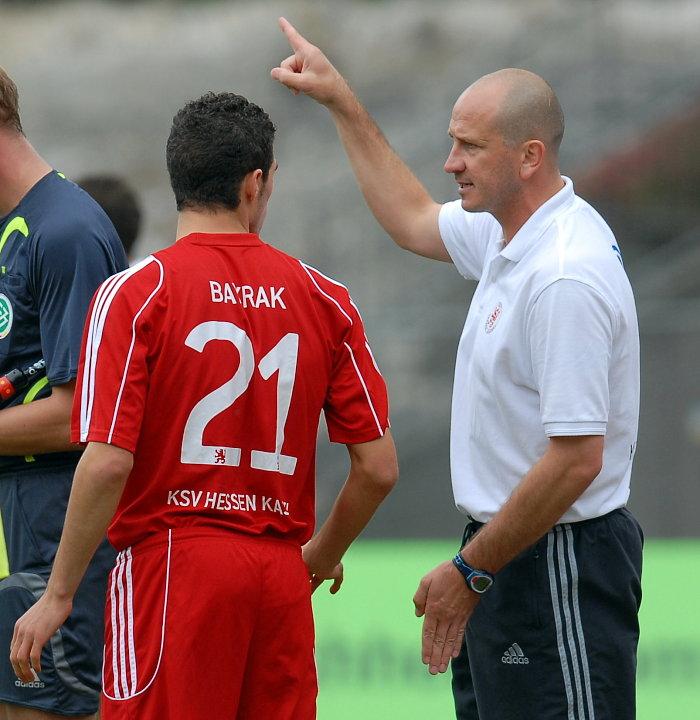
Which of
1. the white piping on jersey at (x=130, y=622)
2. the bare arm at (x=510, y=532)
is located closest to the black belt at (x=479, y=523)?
the bare arm at (x=510, y=532)

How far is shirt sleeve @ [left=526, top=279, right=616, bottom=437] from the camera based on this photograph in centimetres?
274

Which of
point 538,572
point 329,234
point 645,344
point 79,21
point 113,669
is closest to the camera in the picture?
point 113,669

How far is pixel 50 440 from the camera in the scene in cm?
299

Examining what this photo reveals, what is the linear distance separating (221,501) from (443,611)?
0.60 metres

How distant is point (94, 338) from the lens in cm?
257

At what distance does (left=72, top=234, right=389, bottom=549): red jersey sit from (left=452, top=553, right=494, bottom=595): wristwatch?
0.37 m

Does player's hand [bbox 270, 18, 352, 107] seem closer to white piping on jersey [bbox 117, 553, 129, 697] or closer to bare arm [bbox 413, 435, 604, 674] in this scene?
bare arm [bbox 413, 435, 604, 674]

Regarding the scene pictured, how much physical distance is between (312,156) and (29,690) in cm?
955

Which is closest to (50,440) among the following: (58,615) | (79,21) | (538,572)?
(58,615)

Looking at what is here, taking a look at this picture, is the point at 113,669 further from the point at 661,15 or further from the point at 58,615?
the point at 661,15

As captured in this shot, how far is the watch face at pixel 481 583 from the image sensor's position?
2861mm

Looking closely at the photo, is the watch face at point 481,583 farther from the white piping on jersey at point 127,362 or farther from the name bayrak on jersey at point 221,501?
the white piping on jersey at point 127,362

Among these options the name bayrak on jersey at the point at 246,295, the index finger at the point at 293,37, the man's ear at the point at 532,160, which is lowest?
the name bayrak on jersey at the point at 246,295

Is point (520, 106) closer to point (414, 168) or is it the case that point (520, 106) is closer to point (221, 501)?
point (221, 501)
